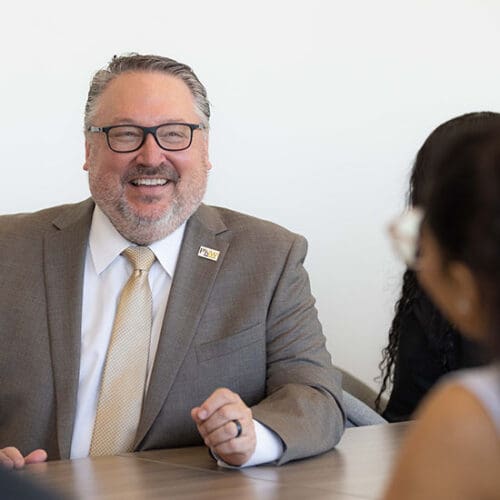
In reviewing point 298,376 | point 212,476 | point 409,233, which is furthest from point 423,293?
point 409,233

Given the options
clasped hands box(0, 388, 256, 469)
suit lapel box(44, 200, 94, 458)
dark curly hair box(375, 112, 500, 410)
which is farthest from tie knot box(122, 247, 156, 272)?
dark curly hair box(375, 112, 500, 410)

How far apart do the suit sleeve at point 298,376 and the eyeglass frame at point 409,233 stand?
1381 mm

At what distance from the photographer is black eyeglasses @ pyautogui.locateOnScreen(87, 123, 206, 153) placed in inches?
119

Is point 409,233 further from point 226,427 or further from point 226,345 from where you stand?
point 226,345

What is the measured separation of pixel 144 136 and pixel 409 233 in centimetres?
205

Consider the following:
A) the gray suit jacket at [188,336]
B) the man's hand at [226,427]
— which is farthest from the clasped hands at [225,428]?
the gray suit jacket at [188,336]

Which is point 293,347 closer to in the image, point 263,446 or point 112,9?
point 263,446

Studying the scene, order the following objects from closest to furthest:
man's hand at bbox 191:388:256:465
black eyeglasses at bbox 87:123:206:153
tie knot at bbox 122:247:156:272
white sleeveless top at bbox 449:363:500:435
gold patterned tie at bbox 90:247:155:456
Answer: white sleeveless top at bbox 449:363:500:435, man's hand at bbox 191:388:256:465, gold patterned tie at bbox 90:247:155:456, tie knot at bbox 122:247:156:272, black eyeglasses at bbox 87:123:206:153

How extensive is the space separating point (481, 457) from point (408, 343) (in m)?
2.45

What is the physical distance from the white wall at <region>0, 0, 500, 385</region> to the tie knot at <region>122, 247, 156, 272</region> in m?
1.12

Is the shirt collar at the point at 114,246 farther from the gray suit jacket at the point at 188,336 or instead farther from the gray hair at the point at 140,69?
the gray hair at the point at 140,69

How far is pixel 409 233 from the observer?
103 centimetres

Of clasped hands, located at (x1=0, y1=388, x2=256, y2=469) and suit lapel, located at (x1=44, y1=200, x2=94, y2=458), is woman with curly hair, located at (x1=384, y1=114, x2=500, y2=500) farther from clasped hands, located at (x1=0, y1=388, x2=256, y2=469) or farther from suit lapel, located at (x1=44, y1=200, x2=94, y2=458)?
suit lapel, located at (x1=44, y1=200, x2=94, y2=458)

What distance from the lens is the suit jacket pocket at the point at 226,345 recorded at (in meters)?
2.79
